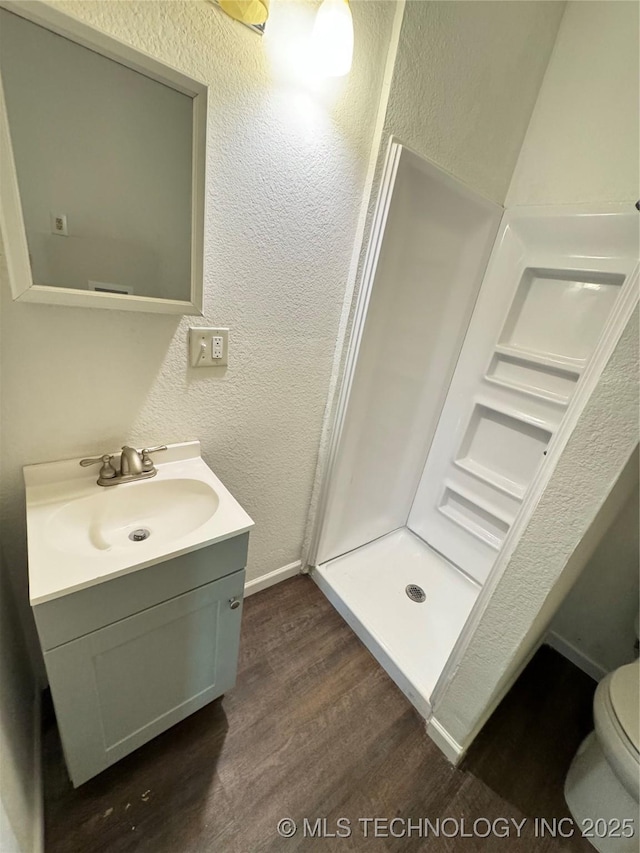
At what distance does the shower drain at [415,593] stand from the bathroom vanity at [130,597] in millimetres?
945

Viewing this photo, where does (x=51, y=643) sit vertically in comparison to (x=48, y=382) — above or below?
below

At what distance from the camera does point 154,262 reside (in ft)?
2.70

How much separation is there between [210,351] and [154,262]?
0.89ft

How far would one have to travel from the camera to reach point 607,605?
141cm

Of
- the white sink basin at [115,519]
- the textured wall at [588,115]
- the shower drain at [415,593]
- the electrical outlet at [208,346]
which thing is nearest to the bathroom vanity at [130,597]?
the white sink basin at [115,519]

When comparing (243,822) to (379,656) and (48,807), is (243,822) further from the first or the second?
(379,656)

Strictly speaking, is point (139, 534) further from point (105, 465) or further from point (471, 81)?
point (471, 81)

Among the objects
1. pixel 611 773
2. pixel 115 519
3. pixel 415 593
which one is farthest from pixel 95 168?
pixel 611 773

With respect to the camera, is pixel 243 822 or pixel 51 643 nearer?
pixel 51 643

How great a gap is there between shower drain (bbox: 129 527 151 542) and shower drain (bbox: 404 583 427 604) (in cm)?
129

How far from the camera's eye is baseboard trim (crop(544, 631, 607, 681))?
4.79 feet

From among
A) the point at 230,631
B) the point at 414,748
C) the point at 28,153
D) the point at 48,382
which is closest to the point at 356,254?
the point at 28,153

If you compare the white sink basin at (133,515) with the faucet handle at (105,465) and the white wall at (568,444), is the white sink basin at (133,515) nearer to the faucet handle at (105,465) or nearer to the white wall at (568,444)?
the faucet handle at (105,465)

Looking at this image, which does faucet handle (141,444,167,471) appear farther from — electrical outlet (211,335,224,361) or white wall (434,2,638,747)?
white wall (434,2,638,747)
